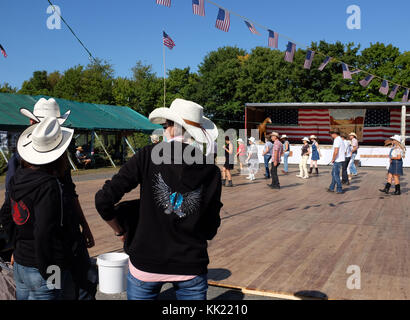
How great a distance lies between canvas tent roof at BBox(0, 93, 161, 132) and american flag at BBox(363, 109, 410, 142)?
15.6 meters

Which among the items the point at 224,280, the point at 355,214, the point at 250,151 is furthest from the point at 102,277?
the point at 250,151

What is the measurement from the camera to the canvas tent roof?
1817 centimetres

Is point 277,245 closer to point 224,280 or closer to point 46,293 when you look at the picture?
point 224,280

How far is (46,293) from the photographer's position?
8.18ft

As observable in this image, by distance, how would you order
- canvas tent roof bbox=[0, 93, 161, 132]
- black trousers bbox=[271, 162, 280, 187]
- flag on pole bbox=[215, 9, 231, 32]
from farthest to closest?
canvas tent roof bbox=[0, 93, 161, 132] < black trousers bbox=[271, 162, 280, 187] < flag on pole bbox=[215, 9, 231, 32]

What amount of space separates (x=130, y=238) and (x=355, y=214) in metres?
7.72

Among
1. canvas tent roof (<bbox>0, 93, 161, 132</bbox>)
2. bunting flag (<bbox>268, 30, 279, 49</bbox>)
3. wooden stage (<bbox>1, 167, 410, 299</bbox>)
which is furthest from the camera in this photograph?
canvas tent roof (<bbox>0, 93, 161, 132</bbox>)

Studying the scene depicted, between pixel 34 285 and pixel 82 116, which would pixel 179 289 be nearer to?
pixel 34 285

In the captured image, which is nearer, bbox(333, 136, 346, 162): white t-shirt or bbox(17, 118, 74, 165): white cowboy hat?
bbox(17, 118, 74, 165): white cowboy hat

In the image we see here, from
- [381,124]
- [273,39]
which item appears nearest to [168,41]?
[273,39]

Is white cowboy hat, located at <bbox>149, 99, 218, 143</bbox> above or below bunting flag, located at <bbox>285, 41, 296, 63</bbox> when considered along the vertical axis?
below

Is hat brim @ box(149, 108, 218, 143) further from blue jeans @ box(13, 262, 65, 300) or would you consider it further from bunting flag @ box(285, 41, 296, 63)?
bunting flag @ box(285, 41, 296, 63)

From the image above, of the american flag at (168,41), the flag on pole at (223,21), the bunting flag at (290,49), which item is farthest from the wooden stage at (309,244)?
the american flag at (168,41)

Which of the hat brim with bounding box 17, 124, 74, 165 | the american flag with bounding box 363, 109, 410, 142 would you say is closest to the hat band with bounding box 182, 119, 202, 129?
the hat brim with bounding box 17, 124, 74, 165
